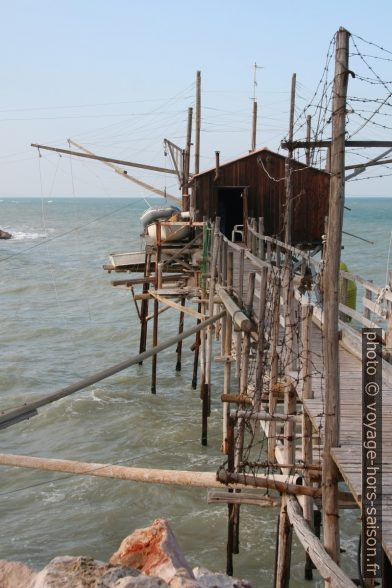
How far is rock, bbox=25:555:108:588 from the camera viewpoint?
5680 mm

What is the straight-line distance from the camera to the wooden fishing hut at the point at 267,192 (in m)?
22.9

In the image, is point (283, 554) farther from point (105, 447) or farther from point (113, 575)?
point (105, 447)

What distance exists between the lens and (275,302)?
9773 mm

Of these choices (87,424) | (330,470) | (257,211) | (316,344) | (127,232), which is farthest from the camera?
(127,232)

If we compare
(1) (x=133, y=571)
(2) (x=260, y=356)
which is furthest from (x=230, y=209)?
(1) (x=133, y=571)

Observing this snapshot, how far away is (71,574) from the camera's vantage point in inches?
229

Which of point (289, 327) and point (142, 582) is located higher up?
point (289, 327)

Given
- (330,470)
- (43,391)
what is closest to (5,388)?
(43,391)

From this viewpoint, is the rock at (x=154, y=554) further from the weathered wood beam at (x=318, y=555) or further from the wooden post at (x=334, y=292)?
the wooden post at (x=334, y=292)

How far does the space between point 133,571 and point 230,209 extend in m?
22.5

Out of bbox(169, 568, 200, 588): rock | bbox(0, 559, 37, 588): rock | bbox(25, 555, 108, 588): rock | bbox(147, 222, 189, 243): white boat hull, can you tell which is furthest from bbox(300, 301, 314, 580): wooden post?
bbox(147, 222, 189, 243): white boat hull

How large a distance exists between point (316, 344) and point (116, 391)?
9.86 meters

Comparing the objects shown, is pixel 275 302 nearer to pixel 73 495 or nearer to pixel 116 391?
pixel 73 495

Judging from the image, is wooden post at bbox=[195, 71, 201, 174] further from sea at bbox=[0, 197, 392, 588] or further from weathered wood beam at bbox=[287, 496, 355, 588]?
weathered wood beam at bbox=[287, 496, 355, 588]
